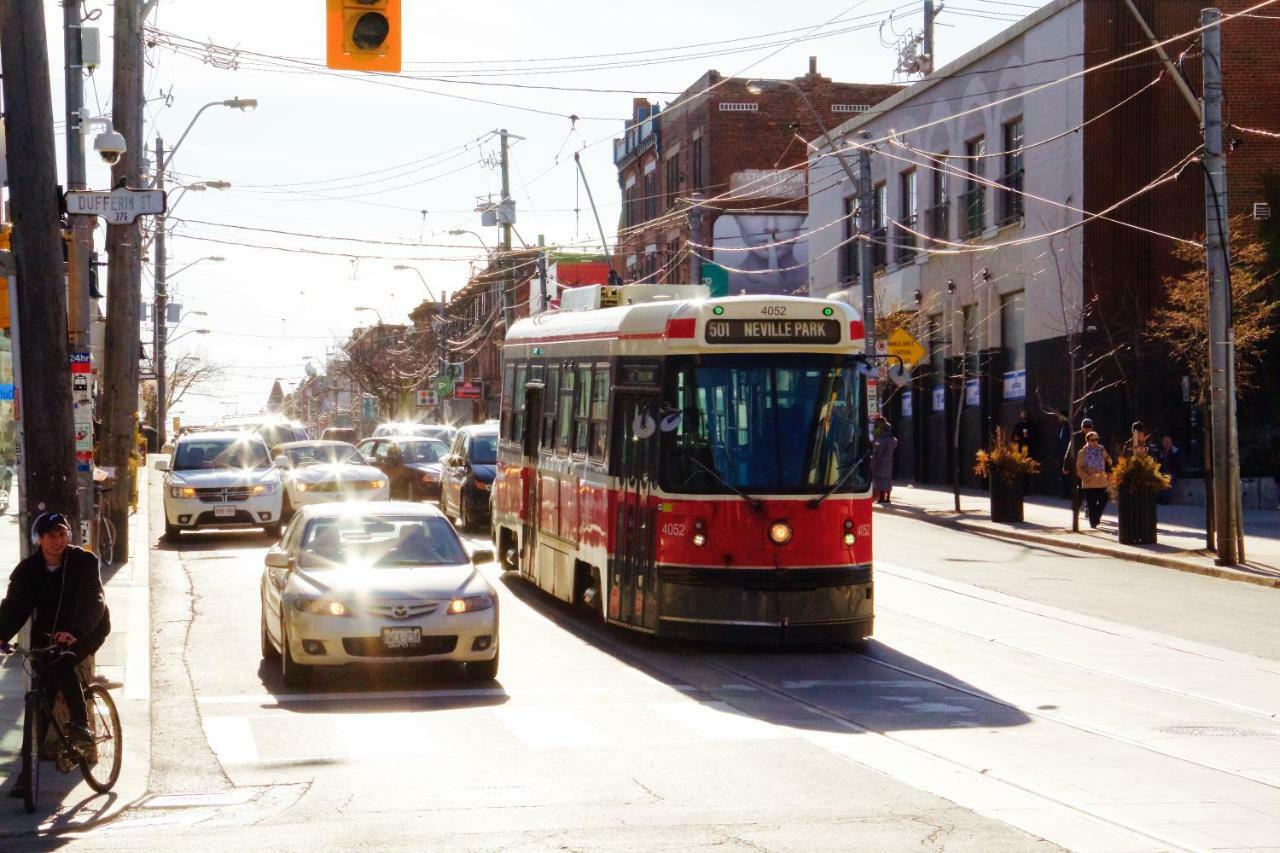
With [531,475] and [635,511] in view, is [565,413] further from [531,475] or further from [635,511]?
[635,511]

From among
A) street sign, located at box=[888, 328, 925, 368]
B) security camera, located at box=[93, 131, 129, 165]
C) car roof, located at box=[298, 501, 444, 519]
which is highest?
security camera, located at box=[93, 131, 129, 165]

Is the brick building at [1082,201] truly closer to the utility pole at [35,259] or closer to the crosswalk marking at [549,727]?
the crosswalk marking at [549,727]

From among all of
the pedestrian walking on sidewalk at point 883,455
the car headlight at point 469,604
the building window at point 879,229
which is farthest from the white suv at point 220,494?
the building window at point 879,229

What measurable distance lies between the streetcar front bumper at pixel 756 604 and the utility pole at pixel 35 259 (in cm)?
561

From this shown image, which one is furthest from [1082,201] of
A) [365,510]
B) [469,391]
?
[469,391]

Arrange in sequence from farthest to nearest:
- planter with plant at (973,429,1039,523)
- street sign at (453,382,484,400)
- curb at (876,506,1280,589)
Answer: street sign at (453,382,484,400) → planter with plant at (973,429,1039,523) → curb at (876,506,1280,589)

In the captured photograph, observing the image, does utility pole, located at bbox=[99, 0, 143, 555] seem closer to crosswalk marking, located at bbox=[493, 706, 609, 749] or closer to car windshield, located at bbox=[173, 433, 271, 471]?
car windshield, located at bbox=[173, 433, 271, 471]

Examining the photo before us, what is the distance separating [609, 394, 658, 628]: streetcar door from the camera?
15.2 m

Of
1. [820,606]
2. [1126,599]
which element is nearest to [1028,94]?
[1126,599]

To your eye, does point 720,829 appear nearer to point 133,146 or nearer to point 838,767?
point 838,767

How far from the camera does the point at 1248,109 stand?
3606 centimetres

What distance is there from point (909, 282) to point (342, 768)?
3676 centimetres

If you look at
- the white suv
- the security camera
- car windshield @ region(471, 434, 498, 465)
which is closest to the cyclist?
the security camera

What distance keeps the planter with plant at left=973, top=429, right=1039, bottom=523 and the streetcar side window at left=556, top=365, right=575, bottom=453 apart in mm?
13737
